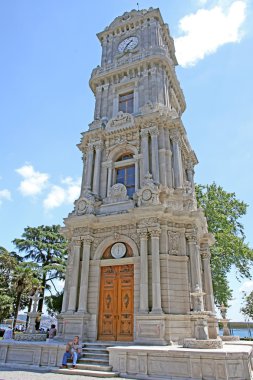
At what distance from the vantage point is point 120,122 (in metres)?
18.1

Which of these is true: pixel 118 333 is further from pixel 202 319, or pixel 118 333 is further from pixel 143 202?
pixel 143 202

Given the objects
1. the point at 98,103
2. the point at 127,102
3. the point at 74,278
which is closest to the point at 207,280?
the point at 74,278

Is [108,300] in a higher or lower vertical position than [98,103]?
lower

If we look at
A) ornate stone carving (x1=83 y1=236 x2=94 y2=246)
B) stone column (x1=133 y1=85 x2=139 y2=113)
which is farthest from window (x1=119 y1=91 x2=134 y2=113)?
ornate stone carving (x1=83 y1=236 x2=94 y2=246)

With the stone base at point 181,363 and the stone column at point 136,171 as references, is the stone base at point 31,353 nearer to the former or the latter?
the stone base at point 181,363

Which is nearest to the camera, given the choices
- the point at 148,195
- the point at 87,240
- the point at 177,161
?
the point at 148,195

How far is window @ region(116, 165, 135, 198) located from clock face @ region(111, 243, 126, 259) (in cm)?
311

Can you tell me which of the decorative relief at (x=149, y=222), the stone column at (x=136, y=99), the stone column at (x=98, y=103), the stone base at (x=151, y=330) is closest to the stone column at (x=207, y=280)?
the stone base at (x=151, y=330)

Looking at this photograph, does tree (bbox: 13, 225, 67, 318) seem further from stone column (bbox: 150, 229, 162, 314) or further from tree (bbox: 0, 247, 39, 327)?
stone column (bbox: 150, 229, 162, 314)

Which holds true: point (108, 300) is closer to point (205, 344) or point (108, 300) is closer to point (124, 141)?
point (205, 344)

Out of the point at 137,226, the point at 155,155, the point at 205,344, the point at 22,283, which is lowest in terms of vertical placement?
the point at 205,344

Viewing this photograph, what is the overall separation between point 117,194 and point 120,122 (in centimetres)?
499

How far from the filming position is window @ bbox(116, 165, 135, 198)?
54.2 ft

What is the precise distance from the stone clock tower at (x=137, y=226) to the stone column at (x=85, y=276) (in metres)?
0.05
